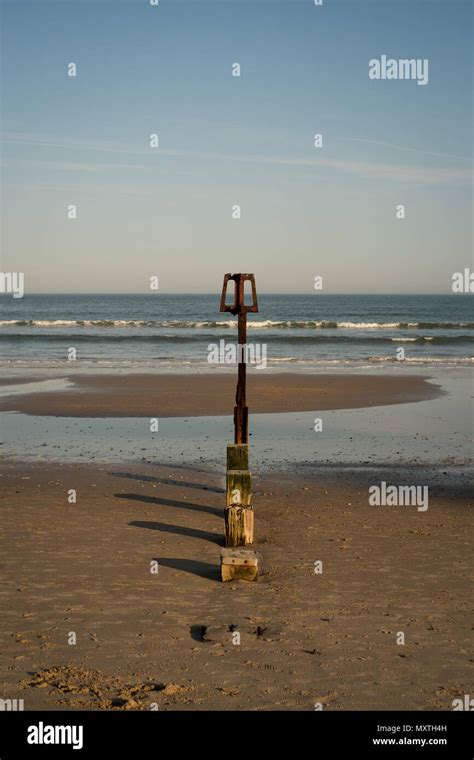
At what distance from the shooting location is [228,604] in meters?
7.32

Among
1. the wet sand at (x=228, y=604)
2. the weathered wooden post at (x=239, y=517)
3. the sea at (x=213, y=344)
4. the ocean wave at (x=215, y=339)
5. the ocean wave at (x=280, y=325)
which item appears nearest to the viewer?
the wet sand at (x=228, y=604)

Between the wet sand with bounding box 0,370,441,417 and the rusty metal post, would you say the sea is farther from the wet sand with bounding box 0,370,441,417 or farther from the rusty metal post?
the rusty metal post

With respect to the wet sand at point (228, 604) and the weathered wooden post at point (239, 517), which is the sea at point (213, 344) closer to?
the wet sand at point (228, 604)

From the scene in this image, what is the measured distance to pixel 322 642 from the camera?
21.3 feet

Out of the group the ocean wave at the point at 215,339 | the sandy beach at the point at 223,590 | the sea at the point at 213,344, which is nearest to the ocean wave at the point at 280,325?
the sea at the point at 213,344

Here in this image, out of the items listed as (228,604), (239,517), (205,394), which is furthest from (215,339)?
(228,604)

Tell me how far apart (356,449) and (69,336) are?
1427 inches

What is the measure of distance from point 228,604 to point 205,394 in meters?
16.0

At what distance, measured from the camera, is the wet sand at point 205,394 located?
20234 mm

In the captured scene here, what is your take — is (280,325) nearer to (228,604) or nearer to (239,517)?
(239,517)

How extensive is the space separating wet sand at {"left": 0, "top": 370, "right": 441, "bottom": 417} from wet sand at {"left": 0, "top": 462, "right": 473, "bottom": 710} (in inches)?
333

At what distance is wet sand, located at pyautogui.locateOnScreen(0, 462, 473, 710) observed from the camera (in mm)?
5688

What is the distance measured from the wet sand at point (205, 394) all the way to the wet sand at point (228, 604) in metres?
8.45
